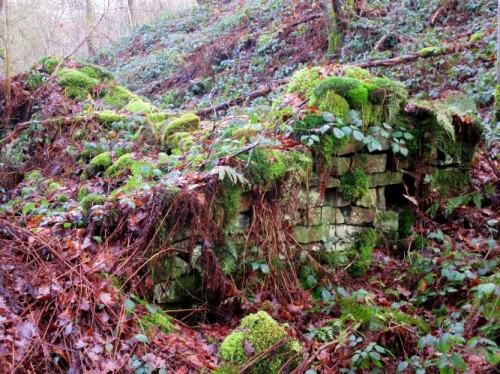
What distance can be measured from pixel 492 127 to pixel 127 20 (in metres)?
23.3

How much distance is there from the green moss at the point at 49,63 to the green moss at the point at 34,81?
282mm

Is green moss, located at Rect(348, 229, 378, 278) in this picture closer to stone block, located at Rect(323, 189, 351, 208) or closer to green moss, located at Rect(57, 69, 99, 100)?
stone block, located at Rect(323, 189, 351, 208)

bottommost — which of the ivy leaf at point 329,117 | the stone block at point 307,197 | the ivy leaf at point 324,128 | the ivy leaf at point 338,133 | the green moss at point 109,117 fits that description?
the stone block at point 307,197

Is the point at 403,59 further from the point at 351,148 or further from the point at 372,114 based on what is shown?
the point at 351,148

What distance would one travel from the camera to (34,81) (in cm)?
1047

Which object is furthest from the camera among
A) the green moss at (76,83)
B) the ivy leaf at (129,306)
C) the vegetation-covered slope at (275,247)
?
the green moss at (76,83)

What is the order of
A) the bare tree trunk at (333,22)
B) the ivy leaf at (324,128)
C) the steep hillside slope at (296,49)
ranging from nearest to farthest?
the ivy leaf at (324,128), the steep hillside slope at (296,49), the bare tree trunk at (333,22)

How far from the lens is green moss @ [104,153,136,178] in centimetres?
691

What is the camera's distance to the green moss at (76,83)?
32.6 feet

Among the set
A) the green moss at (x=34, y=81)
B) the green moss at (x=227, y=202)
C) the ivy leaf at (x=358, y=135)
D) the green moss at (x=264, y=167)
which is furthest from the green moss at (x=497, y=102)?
the green moss at (x=34, y=81)

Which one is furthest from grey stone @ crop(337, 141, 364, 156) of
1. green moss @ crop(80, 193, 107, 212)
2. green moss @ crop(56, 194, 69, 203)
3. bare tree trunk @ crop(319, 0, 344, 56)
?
bare tree trunk @ crop(319, 0, 344, 56)

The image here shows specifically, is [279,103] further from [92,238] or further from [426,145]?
[92,238]

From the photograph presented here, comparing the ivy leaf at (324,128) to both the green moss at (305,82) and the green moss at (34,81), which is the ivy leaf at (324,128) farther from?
the green moss at (34,81)

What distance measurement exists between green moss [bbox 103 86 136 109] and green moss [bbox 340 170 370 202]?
17.8ft
